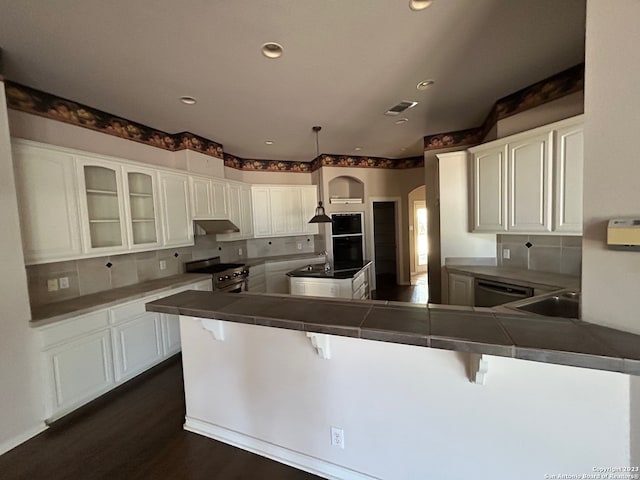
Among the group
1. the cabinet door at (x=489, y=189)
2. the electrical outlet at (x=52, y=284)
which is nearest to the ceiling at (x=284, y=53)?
the cabinet door at (x=489, y=189)

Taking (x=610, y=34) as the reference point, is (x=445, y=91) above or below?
above

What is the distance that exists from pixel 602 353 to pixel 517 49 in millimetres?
2468

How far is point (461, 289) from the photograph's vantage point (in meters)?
3.32

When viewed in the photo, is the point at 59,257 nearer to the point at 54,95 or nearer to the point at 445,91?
the point at 54,95

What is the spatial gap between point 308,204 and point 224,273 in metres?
2.47

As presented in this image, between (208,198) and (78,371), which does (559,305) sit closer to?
(78,371)

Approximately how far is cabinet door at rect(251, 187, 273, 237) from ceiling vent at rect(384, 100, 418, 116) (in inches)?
110

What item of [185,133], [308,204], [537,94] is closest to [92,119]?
[185,133]

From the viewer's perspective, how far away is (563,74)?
103 inches

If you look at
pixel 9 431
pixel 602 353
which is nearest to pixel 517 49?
pixel 602 353

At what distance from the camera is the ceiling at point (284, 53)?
1.67 metres

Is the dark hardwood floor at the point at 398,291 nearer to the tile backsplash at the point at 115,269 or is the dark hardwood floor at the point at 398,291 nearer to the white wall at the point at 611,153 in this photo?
the tile backsplash at the point at 115,269

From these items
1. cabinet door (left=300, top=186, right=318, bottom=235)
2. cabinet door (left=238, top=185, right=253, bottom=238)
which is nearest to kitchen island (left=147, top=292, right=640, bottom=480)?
cabinet door (left=238, top=185, right=253, bottom=238)

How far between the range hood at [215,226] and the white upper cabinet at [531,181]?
3.58 metres
